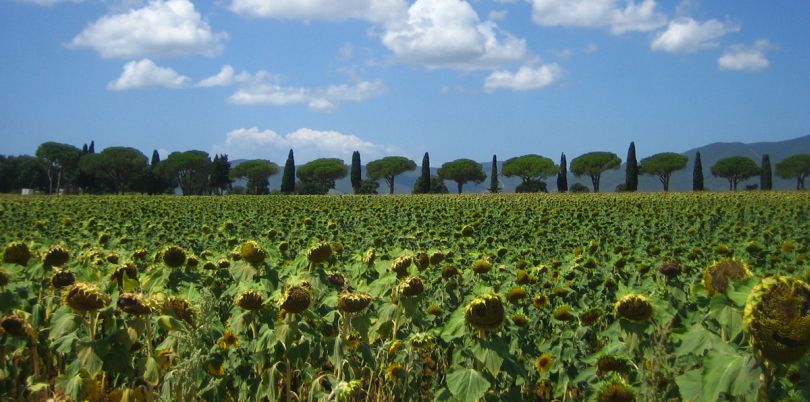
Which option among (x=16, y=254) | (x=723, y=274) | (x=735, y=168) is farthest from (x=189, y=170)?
(x=723, y=274)

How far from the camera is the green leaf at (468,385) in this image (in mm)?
2822

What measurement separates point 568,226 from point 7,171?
3939 inches

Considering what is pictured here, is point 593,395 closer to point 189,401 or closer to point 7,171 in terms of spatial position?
point 189,401

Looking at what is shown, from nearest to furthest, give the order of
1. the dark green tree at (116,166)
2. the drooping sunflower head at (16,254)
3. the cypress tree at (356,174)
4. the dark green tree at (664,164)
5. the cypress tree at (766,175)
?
the drooping sunflower head at (16,254) → the cypress tree at (766,175) → the cypress tree at (356,174) → the dark green tree at (116,166) → the dark green tree at (664,164)

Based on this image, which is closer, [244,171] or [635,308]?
[635,308]

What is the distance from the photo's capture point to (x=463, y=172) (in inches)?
4166

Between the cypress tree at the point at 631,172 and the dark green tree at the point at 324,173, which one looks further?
the dark green tree at the point at 324,173

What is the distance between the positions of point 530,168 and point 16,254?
98092 millimetres

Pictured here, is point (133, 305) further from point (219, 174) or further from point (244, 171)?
point (244, 171)

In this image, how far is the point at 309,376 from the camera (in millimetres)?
3656

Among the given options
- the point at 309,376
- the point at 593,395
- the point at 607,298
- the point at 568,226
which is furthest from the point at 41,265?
the point at 568,226

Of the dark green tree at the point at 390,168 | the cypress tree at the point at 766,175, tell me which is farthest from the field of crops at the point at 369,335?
the dark green tree at the point at 390,168

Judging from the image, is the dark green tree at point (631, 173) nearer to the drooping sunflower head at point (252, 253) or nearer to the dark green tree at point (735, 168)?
the dark green tree at point (735, 168)

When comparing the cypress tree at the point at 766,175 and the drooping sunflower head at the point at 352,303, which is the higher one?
the cypress tree at the point at 766,175
